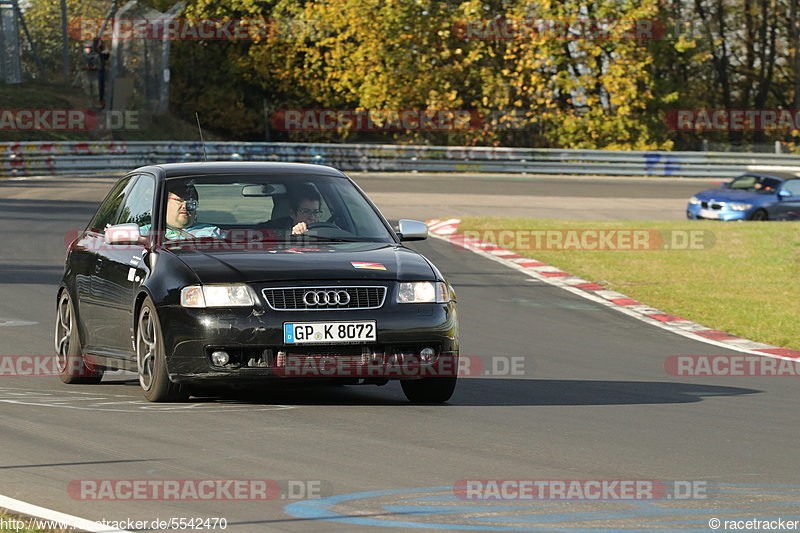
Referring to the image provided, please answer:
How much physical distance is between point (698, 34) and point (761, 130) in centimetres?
461

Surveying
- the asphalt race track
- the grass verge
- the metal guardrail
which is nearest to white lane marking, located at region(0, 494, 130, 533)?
the asphalt race track

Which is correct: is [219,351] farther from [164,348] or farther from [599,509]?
[599,509]

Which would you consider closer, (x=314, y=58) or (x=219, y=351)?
(x=219, y=351)

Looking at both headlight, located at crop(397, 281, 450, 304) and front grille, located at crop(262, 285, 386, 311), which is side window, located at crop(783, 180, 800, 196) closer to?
headlight, located at crop(397, 281, 450, 304)

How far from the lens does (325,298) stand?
323 inches

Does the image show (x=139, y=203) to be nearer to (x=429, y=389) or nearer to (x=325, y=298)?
(x=325, y=298)

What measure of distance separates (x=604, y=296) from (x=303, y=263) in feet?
29.3

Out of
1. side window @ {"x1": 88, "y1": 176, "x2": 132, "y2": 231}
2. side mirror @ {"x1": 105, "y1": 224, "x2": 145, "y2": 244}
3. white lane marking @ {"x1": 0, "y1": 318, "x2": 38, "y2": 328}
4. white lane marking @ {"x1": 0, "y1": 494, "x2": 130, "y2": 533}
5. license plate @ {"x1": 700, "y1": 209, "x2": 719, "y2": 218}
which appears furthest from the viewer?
license plate @ {"x1": 700, "y1": 209, "x2": 719, "y2": 218}

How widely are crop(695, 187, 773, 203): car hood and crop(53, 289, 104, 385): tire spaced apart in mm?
21734

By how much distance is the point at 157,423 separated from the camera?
782 centimetres

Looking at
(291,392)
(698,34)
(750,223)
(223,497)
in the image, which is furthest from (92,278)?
(698,34)

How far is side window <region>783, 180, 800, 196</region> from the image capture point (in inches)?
1199

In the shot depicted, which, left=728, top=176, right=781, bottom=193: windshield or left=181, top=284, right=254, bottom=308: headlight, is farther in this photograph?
left=728, top=176, right=781, bottom=193: windshield

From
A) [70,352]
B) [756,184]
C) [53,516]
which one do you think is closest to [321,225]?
[70,352]
